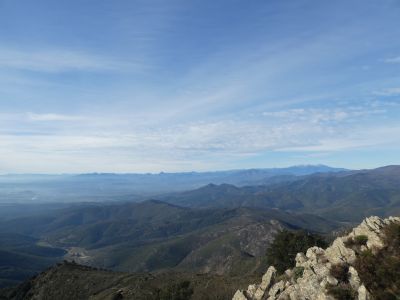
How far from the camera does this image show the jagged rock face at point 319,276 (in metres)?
37.5

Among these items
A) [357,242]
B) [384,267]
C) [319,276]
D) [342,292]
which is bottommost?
[342,292]

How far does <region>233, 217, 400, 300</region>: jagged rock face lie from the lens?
37531mm

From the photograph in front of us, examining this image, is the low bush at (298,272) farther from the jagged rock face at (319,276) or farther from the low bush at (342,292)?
the low bush at (342,292)

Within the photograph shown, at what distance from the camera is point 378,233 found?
4244 cm

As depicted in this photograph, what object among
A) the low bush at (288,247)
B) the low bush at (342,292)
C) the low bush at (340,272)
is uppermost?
the low bush at (340,272)

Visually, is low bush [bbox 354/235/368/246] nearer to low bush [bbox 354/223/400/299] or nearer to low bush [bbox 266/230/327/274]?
low bush [bbox 354/223/400/299]

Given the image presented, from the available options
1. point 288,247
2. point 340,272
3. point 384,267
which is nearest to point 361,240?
point 340,272

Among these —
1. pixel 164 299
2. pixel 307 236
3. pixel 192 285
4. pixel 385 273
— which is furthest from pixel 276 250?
pixel 385 273

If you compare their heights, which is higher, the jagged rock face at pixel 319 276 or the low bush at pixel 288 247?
the jagged rock face at pixel 319 276

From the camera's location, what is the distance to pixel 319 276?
39562mm

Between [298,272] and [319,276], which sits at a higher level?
[319,276]

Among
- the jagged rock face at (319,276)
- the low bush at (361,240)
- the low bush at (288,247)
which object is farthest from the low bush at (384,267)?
the low bush at (288,247)

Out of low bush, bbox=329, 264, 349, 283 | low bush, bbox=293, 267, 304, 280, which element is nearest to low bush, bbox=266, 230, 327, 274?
low bush, bbox=293, 267, 304, 280

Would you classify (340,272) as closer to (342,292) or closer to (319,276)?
(319,276)
